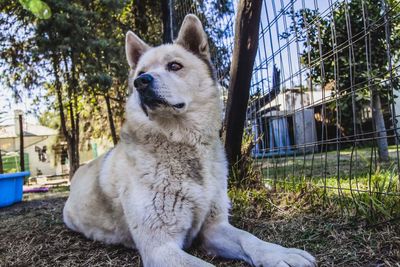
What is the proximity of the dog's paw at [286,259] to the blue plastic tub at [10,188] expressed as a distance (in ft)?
12.9

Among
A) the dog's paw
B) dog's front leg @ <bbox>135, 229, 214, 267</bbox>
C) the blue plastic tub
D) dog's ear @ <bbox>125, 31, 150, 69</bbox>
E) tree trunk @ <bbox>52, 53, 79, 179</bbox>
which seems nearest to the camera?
the dog's paw

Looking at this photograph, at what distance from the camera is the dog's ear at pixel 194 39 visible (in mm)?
2293

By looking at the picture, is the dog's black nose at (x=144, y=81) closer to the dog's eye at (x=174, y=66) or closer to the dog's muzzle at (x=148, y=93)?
the dog's muzzle at (x=148, y=93)

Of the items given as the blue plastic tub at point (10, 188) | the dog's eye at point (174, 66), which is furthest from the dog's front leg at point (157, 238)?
the blue plastic tub at point (10, 188)

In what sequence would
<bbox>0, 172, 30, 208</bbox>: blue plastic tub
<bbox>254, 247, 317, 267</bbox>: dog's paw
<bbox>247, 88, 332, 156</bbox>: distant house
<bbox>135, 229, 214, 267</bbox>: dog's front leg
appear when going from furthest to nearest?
<bbox>0, 172, 30, 208</bbox>: blue plastic tub, <bbox>247, 88, 332, 156</bbox>: distant house, <bbox>135, 229, 214, 267</bbox>: dog's front leg, <bbox>254, 247, 317, 267</bbox>: dog's paw

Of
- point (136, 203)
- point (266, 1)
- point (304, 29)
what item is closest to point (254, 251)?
point (136, 203)

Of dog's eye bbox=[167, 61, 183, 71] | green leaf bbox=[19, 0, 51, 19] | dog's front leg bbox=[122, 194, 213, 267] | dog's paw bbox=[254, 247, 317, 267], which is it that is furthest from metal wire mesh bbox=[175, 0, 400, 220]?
green leaf bbox=[19, 0, 51, 19]

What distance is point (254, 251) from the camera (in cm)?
165

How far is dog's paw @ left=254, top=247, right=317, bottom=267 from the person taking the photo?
58.2 inches

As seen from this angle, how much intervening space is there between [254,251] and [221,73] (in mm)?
2569

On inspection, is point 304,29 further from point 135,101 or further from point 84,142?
point 84,142

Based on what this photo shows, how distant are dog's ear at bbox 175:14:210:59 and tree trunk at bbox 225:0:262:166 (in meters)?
0.62

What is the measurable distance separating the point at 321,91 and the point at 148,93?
131 cm

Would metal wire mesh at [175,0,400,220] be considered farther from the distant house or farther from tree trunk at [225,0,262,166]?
tree trunk at [225,0,262,166]
